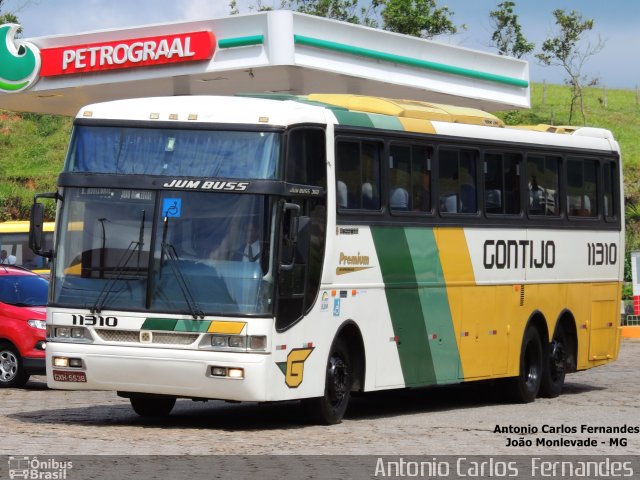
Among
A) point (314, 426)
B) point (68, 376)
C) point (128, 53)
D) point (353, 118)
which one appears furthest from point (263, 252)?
point (128, 53)

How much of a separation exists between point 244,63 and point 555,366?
44.0ft

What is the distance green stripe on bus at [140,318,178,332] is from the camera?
14234mm

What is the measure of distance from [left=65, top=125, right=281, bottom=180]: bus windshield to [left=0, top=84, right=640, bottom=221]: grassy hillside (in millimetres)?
38095

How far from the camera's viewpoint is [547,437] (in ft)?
47.3

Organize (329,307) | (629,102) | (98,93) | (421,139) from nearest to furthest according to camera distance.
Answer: (329,307) < (421,139) < (98,93) < (629,102)

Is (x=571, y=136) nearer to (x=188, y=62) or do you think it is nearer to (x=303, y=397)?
(x=303, y=397)

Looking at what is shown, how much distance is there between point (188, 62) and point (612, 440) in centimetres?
2058

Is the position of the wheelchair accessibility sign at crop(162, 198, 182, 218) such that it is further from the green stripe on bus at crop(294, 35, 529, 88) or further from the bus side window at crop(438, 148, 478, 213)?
the green stripe on bus at crop(294, 35, 529, 88)

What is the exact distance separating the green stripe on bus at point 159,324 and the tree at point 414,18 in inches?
1994

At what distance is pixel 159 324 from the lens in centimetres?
1427

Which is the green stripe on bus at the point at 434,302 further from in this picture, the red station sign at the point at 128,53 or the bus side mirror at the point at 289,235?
the red station sign at the point at 128,53

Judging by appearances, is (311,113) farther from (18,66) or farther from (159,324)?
(18,66)

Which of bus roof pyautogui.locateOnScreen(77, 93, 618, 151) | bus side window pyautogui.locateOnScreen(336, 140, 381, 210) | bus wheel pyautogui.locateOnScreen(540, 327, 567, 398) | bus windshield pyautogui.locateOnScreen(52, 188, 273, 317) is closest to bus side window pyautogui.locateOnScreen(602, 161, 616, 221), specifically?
bus wheel pyautogui.locateOnScreen(540, 327, 567, 398)

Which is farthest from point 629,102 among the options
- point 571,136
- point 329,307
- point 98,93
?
point 329,307
